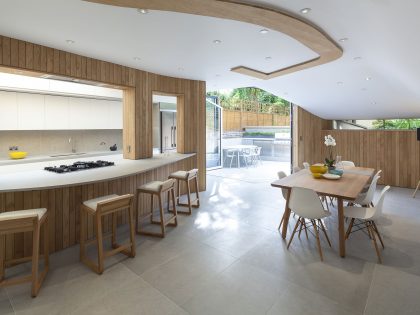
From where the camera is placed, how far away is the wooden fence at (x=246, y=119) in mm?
10184

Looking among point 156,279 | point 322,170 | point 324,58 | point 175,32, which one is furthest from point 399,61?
point 156,279

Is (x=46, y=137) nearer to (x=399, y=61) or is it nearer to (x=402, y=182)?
(x=399, y=61)

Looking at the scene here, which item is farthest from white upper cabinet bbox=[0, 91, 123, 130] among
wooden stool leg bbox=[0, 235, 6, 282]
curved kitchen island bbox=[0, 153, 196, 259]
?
wooden stool leg bbox=[0, 235, 6, 282]

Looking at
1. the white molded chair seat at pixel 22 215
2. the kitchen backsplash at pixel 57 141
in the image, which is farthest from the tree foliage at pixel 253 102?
the white molded chair seat at pixel 22 215

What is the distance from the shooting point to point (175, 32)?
268cm

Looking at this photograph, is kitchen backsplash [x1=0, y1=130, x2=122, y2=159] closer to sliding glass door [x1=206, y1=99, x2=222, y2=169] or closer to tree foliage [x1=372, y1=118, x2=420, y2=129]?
sliding glass door [x1=206, y1=99, x2=222, y2=169]

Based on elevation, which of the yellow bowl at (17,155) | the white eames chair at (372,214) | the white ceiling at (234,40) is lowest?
the white eames chair at (372,214)

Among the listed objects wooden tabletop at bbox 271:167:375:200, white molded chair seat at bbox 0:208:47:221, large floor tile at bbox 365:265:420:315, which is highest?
wooden tabletop at bbox 271:167:375:200

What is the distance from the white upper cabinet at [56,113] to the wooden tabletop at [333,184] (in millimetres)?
4219

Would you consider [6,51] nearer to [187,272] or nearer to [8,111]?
[8,111]

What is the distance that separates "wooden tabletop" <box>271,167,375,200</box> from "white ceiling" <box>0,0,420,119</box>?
1.58 metres

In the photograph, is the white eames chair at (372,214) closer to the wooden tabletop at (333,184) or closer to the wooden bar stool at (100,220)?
the wooden tabletop at (333,184)

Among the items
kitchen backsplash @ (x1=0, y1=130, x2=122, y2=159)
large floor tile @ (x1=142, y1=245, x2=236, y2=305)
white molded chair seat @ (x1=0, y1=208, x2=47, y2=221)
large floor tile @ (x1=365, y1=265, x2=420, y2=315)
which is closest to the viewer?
large floor tile @ (x1=365, y1=265, x2=420, y2=315)

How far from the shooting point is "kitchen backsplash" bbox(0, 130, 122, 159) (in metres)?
4.57
